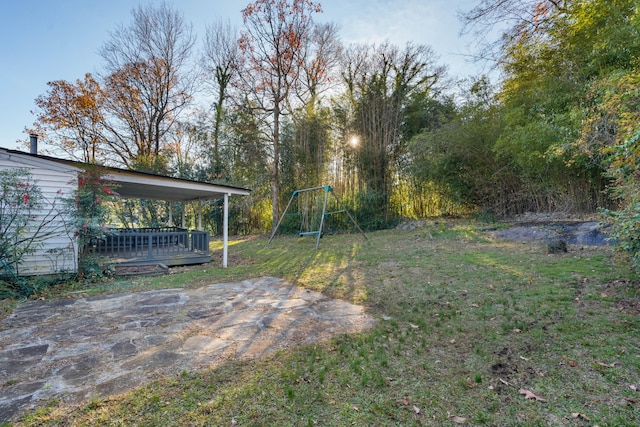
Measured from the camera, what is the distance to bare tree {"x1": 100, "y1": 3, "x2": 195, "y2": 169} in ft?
39.5

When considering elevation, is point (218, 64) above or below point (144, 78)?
above

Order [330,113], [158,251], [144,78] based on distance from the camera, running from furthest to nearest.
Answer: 1. [144,78]
2. [330,113]
3. [158,251]

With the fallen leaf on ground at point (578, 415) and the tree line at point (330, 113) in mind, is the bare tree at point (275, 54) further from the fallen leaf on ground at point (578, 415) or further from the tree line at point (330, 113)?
the fallen leaf on ground at point (578, 415)

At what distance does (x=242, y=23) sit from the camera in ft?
34.1

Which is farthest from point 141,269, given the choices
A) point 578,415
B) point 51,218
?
point 578,415

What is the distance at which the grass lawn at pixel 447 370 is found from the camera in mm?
1530

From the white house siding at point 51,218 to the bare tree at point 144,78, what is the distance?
25.8ft

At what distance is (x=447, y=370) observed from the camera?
1.97 metres

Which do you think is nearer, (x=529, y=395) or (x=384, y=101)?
(x=529, y=395)

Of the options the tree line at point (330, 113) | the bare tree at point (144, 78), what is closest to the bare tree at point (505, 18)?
the tree line at point (330, 113)

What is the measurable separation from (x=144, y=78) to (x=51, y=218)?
1026 cm

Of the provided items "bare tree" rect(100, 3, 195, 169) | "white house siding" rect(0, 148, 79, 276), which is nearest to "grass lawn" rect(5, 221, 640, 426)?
"white house siding" rect(0, 148, 79, 276)

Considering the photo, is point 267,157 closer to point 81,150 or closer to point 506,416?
point 81,150

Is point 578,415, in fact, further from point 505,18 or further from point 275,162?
point 275,162
